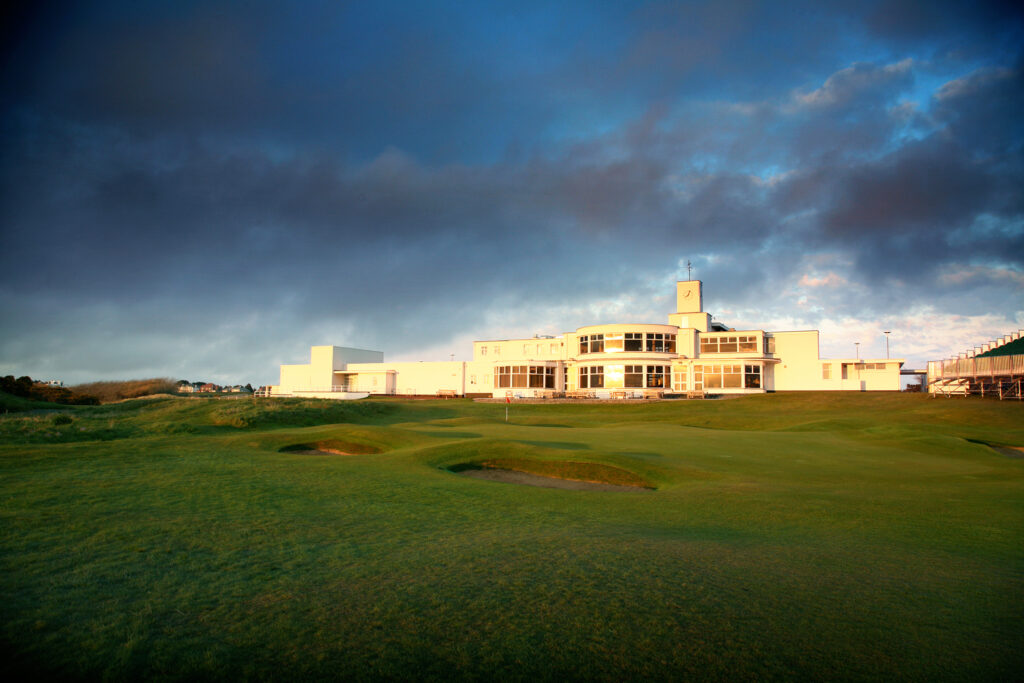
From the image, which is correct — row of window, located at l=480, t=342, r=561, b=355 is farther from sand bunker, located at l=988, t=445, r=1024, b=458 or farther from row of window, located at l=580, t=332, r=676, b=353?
sand bunker, located at l=988, t=445, r=1024, b=458

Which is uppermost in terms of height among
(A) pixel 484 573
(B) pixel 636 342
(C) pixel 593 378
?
(B) pixel 636 342

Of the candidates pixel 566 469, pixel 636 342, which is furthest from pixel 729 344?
pixel 566 469

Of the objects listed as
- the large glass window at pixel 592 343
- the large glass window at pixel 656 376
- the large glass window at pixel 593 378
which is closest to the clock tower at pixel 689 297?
the large glass window at pixel 656 376

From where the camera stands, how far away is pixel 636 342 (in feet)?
186

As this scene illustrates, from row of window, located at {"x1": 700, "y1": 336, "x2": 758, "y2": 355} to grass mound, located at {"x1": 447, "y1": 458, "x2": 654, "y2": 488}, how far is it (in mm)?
46346

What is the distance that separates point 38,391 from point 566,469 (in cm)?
5385

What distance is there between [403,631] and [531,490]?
25.2 feet

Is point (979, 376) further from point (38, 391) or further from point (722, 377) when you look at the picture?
point (38, 391)

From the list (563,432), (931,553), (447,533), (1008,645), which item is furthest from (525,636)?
(563,432)

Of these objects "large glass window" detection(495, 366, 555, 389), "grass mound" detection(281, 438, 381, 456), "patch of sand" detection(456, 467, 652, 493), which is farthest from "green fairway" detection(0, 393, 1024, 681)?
"large glass window" detection(495, 366, 555, 389)

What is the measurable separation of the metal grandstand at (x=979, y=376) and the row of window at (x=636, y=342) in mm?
22019

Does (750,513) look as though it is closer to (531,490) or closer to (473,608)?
(531,490)

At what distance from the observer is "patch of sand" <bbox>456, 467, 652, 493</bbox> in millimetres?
13719

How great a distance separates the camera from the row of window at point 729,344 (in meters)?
56.5
